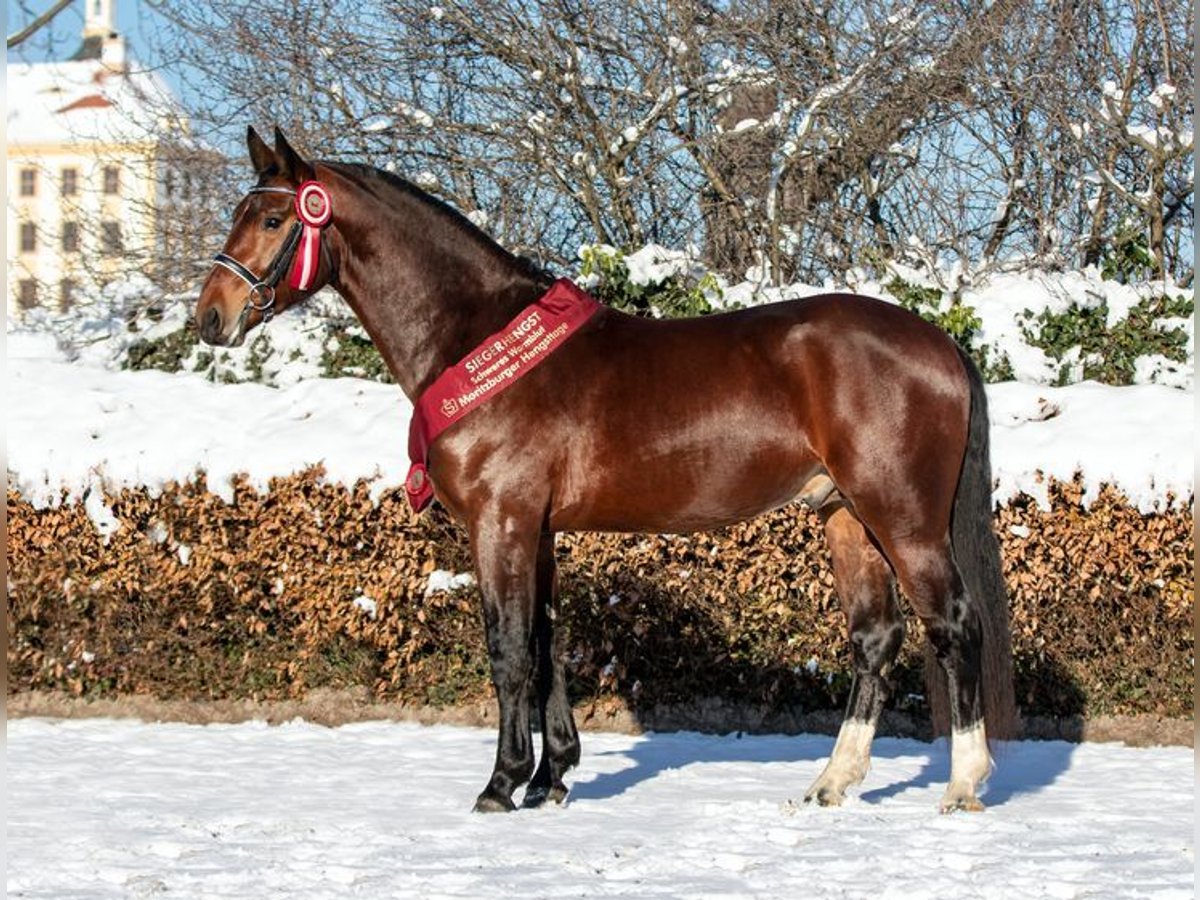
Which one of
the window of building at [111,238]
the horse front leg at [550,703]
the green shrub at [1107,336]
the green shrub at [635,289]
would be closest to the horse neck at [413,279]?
the horse front leg at [550,703]

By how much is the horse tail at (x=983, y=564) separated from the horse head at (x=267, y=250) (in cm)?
233

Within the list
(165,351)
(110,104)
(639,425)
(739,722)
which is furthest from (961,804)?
(110,104)

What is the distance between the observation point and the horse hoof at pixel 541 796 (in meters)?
5.23

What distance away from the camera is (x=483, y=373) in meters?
5.14

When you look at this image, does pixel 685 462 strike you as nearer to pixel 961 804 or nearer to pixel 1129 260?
pixel 961 804

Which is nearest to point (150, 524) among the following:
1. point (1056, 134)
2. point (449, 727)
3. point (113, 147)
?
point (449, 727)

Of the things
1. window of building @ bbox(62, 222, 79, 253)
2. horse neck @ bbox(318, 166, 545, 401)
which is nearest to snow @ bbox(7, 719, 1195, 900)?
horse neck @ bbox(318, 166, 545, 401)

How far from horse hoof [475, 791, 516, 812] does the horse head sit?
5.82 ft

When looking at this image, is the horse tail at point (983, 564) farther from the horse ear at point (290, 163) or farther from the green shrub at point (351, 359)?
the green shrub at point (351, 359)

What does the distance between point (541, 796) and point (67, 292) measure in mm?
6466

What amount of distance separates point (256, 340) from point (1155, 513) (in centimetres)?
537

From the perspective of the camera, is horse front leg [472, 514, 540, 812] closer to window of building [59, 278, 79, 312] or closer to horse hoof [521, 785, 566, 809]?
horse hoof [521, 785, 566, 809]

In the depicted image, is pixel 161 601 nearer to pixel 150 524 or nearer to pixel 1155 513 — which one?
pixel 150 524

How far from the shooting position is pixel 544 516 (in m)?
5.12
